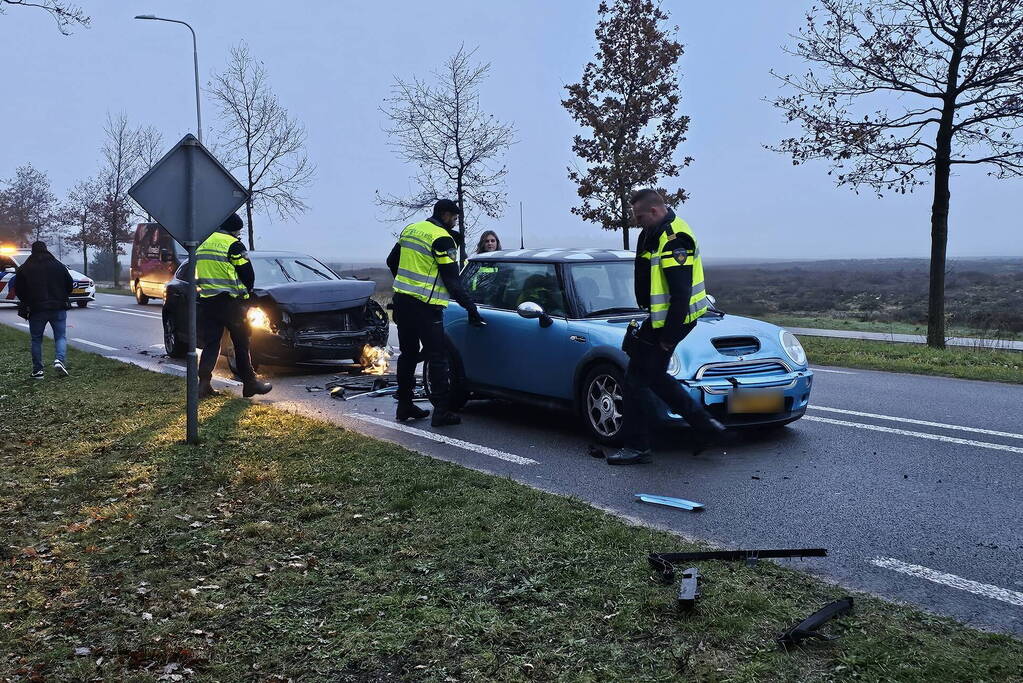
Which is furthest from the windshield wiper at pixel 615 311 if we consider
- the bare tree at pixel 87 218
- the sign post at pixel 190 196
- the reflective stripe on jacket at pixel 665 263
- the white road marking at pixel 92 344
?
the bare tree at pixel 87 218

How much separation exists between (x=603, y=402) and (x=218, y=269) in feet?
14.7

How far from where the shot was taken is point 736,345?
24.3 ft

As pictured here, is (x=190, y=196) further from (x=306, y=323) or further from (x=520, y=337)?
(x=306, y=323)

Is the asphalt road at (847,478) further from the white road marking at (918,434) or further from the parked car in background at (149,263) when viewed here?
the parked car in background at (149,263)

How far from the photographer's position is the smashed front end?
38.0 feet

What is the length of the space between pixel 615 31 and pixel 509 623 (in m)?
25.8

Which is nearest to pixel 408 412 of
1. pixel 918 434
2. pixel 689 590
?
pixel 918 434

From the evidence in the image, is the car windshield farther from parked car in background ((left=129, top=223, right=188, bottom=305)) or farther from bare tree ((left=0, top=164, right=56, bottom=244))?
bare tree ((left=0, top=164, right=56, bottom=244))

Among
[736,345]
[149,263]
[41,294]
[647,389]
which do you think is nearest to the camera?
[647,389]

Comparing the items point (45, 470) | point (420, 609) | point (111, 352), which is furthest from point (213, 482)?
point (111, 352)

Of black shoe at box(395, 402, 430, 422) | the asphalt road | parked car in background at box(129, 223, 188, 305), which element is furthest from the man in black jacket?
parked car in background at box(129, 223, 188, 305)

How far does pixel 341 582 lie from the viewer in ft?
14.8

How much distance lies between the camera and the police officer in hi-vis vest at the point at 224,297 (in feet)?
31.8

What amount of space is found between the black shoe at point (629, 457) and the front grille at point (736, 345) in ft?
3.30
